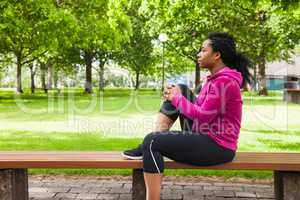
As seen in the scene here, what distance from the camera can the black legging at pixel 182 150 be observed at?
13.5 feet

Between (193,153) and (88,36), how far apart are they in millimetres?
18252

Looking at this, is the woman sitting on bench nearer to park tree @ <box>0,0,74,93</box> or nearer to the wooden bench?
the wooden bench

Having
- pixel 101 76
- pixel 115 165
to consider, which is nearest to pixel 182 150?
pixel 115 165

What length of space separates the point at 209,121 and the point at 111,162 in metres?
0.96

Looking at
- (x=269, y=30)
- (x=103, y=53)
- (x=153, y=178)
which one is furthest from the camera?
(x=103, y=53)

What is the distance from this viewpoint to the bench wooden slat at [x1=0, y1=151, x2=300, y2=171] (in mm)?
4320

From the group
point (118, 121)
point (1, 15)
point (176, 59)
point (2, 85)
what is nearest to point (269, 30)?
point (176, 59)

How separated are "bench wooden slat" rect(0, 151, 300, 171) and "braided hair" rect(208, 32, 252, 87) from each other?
0.74 m

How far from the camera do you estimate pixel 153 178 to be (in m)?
4.08

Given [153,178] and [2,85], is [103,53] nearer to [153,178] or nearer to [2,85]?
[2,85]

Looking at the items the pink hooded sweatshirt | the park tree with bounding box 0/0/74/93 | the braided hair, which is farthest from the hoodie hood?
the park tree with bounding box 0/0/74/93

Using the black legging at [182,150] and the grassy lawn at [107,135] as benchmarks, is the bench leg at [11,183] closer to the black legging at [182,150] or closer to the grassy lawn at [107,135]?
the black legging at [182,150]

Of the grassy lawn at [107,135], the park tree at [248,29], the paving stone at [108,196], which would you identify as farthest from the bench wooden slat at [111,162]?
the park tree at [248,29]

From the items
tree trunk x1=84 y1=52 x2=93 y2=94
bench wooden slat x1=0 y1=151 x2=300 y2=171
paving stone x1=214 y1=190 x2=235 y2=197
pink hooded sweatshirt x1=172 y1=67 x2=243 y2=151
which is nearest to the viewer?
pink hooded sweatshirt x1=172 y1=67 x2=243 y2=151
